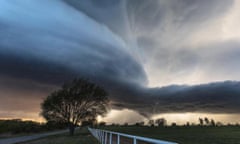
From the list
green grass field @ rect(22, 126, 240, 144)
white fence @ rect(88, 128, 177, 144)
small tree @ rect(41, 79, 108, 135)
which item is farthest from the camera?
small tree @ rect(41, 79, 108, 135)

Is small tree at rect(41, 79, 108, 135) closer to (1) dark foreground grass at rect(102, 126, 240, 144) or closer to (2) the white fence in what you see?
(1) dark foreground grass at rect(102, 126, 240, 144)

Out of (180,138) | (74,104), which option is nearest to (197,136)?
(180,138)

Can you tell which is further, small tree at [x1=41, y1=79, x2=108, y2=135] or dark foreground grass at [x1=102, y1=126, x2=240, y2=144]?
small tree at [x1=41, y1=79, x2=108, y2=135]

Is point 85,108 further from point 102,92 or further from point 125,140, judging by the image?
point 125,140

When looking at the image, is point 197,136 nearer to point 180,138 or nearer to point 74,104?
point 180,138

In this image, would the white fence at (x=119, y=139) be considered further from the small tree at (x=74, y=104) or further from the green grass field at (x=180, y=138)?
the small tree at (x=74, y=104)

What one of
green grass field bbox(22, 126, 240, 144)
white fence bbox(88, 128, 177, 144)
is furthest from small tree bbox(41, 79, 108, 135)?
white fence bbox(88, 128, 177, 144)

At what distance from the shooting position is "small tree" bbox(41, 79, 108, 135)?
49.4m

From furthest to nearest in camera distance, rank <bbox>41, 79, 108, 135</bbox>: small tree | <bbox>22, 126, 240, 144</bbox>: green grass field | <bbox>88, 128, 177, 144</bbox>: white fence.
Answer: <bbox>41, 79, 108, 135</bbox>: small tree
<bbox>22, 126, 240, 144</bbox>: green grass field
<bbox>88, 128, 177, 144</bbox>: white fence

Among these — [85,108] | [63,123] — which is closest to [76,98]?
[85,108]

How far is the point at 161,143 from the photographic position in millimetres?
4648

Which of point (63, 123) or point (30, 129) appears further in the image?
point (30, 129)

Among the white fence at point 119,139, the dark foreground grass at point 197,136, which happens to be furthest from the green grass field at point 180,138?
the white fence at point 119,139

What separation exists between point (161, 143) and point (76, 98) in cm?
4665
